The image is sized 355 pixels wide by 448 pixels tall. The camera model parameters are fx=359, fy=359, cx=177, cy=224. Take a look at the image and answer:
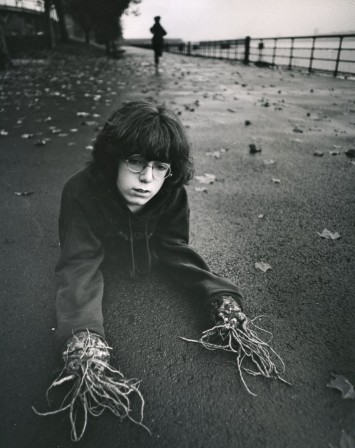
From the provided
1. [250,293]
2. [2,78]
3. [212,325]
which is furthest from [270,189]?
[2,78]

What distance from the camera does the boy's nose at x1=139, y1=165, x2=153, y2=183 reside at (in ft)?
5.93

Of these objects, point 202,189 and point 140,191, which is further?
point 202,189

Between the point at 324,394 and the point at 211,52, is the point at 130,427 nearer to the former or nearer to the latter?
the point at 324,394

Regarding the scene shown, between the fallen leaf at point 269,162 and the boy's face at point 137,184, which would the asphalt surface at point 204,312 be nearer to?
the fallen leaf at point 269,162

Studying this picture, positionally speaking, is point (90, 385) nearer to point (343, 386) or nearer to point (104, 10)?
point (343, 386)

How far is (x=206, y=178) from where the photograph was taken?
4.12 meters

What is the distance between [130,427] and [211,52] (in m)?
29.9

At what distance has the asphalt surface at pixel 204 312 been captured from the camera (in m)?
1.52

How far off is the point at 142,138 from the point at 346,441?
62.5 inches

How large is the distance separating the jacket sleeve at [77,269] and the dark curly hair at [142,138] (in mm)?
302

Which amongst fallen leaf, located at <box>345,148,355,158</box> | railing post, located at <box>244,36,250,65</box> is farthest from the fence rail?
fallen leaf, located at <box>345,148,355,158</box>

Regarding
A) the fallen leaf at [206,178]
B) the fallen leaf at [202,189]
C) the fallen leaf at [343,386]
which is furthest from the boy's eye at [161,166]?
the fallen leaf at [206,178]

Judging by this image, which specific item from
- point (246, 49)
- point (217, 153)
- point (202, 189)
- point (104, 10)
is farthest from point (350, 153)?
point (104, 10)

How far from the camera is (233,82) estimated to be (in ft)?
40.3
